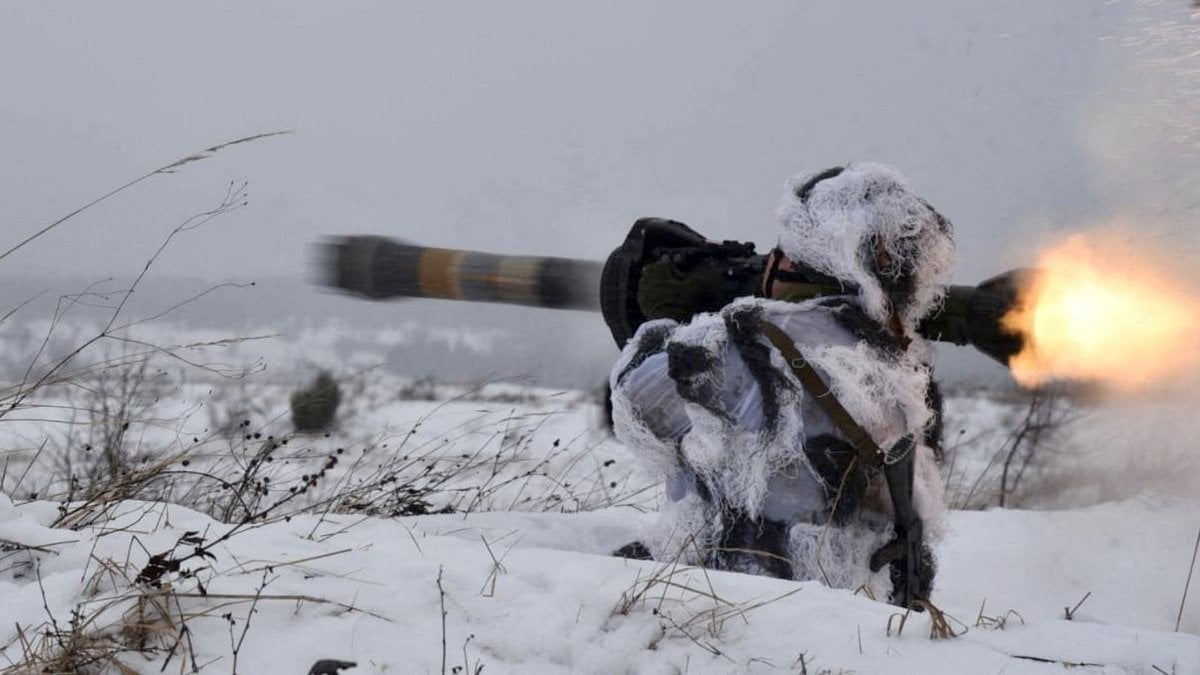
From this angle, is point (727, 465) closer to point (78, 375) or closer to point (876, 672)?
point (876, 672)

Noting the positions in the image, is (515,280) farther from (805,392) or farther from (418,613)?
(418,613)

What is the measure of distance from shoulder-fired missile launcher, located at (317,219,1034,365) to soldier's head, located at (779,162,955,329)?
0.28ft

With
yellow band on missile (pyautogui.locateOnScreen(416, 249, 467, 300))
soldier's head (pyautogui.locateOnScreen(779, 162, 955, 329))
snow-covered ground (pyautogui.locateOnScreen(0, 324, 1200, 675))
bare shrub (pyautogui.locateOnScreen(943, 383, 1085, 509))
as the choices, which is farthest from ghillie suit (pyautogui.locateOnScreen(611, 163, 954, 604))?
bare shrub (pyautogui.locateOnScreen(943, 383, 1085, 509))

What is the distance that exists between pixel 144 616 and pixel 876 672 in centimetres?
128

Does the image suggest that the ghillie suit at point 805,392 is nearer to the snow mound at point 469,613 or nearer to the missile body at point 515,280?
the missile body at point 515,280

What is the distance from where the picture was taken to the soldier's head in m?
2.89

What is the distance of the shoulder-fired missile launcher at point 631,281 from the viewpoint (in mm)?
2957

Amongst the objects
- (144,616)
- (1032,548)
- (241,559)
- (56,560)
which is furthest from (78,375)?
(1032,548)

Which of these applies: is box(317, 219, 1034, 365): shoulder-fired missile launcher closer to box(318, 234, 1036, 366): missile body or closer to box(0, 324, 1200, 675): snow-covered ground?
box(318, 234, 1036, 366): missile body

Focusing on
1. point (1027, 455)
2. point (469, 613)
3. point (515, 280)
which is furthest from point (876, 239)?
point (1027, 455)

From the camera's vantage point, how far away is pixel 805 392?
112 inches

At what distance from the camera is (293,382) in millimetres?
7695

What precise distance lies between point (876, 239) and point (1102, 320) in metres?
0.61

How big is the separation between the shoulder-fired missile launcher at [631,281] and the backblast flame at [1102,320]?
0.18 ft
